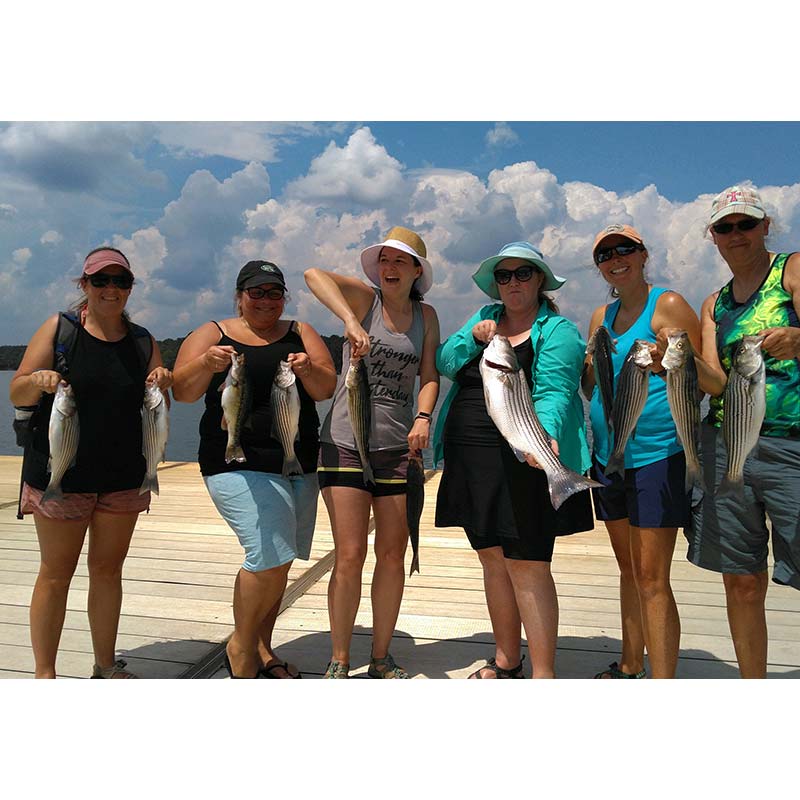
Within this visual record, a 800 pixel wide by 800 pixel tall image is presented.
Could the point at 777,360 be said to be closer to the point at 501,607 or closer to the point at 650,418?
the point at 650,418

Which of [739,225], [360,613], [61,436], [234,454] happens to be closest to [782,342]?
[739,225]

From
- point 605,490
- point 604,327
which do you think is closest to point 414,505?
point 605,490

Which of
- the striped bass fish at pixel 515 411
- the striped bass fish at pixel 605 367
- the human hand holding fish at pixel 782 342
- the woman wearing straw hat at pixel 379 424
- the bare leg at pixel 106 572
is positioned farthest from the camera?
the woman wearing straw hat at pixel 379 424

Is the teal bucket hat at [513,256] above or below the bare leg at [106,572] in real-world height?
above

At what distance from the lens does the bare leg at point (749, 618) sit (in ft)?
9.85

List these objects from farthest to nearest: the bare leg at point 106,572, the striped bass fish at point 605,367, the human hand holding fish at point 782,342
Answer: the bare leg at point 106,572 → the striped bass fish at point 605,367 → the human hand holding fish at point 782,342

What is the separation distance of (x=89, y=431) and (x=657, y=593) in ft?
8.84

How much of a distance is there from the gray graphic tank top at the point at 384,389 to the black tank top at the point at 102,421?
36.4 inches

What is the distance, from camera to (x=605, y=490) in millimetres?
3270

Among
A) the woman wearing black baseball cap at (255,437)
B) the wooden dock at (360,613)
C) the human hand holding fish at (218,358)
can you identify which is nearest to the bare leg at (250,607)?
the woman wearing black baseball cap at (255,437)

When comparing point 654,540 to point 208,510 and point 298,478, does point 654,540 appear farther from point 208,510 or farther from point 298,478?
point 208,510

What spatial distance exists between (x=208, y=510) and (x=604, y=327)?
5.68 meters

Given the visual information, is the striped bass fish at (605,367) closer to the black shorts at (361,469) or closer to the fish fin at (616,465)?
the fish fin at (616,465)

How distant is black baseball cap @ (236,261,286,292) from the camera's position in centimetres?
330
